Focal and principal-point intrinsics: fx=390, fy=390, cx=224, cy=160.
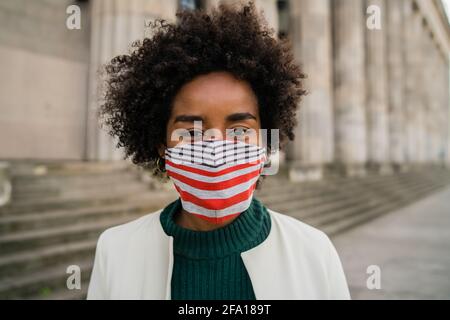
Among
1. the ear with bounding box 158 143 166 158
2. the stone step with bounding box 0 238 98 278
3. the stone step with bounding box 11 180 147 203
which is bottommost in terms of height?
the stone step with bounding box 0 238 98 278

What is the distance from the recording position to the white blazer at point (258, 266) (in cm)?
142

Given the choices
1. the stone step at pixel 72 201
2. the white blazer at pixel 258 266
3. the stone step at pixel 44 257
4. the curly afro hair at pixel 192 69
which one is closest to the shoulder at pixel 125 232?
the white blazer at pixel 258 266

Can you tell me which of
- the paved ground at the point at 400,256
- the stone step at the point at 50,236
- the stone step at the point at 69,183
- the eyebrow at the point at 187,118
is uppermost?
the eyebrow at the point at 187,118

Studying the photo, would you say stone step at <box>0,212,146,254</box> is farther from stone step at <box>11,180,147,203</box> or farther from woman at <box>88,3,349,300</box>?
woman at <box>88,3,349,300</box>

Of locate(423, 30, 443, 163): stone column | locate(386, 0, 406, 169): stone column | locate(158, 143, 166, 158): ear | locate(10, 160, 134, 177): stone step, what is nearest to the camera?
locate(158, 143, 166, 158): ear

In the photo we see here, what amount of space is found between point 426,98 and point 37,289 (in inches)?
1625

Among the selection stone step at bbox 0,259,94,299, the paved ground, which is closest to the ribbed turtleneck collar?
stone step at bbox 0,259,94,299

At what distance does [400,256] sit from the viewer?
23.0 feet

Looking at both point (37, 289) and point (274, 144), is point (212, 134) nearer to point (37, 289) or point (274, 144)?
point (274, 144)

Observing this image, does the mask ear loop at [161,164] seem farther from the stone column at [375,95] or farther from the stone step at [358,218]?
Result: the stone column at [375,95]

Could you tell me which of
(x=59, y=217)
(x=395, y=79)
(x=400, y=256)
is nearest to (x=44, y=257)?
(x=59, y=217)

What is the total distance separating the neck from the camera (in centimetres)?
160

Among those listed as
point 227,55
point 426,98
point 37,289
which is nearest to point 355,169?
point 37,289

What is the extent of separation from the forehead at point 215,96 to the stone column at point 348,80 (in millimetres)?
17220
